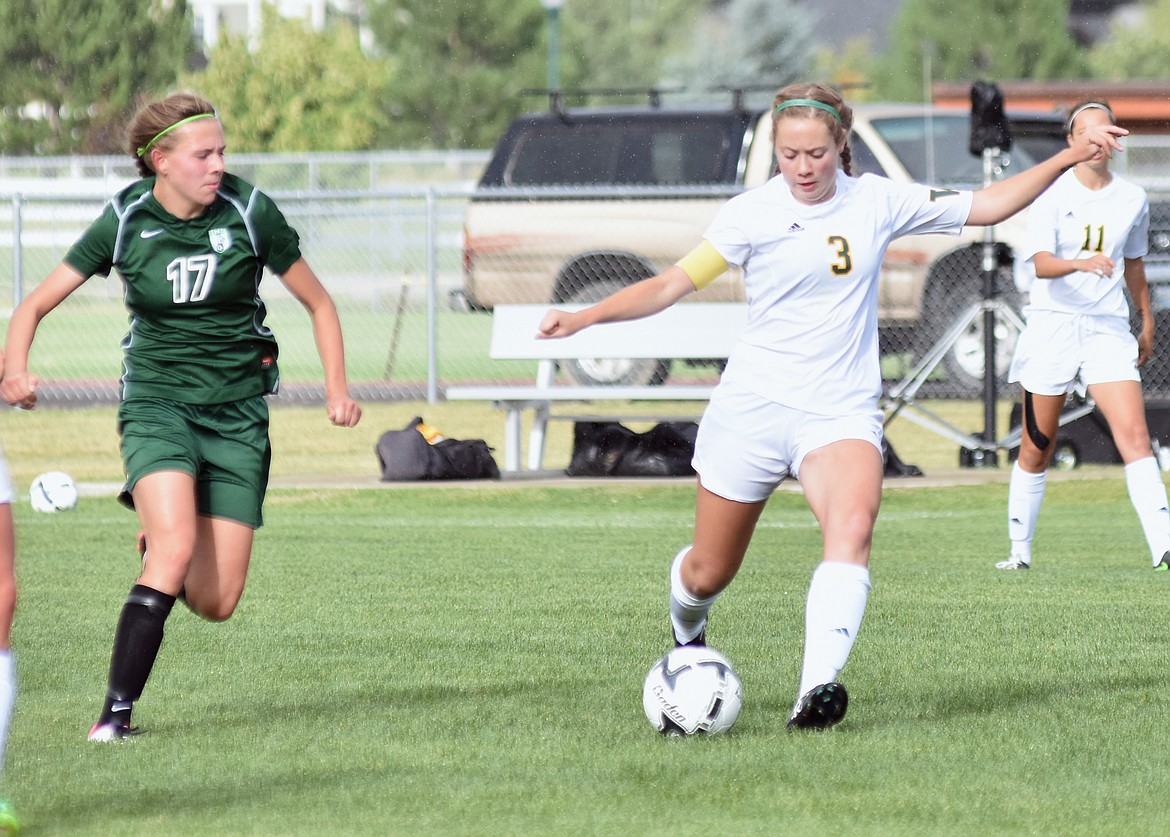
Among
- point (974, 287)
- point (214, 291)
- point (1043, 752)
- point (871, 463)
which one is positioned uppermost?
point (214, 291)

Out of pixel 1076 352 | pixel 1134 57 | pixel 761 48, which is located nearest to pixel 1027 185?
pixel 1076 352

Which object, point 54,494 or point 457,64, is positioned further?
point 457,64

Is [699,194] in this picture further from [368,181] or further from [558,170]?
[368,181]

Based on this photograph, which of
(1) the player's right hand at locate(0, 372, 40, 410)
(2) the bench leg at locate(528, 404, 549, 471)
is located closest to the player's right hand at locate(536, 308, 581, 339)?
(1) the player's right hand at locate(0, 372, 40, 410)

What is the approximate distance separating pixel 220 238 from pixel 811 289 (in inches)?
67.0

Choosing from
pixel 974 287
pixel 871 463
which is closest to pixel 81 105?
pixel 974 287

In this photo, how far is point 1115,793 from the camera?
4.82 metres

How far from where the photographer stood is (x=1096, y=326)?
350 inches

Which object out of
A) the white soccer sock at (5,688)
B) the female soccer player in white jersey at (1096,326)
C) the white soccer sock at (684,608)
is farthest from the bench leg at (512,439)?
the white soccer sock at (5,688)

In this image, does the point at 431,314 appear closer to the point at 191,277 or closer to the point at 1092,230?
the point at 1092,230

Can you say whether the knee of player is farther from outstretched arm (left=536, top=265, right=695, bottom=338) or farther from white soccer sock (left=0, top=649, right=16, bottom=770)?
white soccer sock (left=0, top=649, right=16, bottom=770)

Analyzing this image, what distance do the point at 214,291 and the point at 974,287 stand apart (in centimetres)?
1171

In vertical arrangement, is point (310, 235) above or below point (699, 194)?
below

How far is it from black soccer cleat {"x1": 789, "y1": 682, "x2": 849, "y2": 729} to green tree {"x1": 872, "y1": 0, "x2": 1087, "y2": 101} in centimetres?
4349
